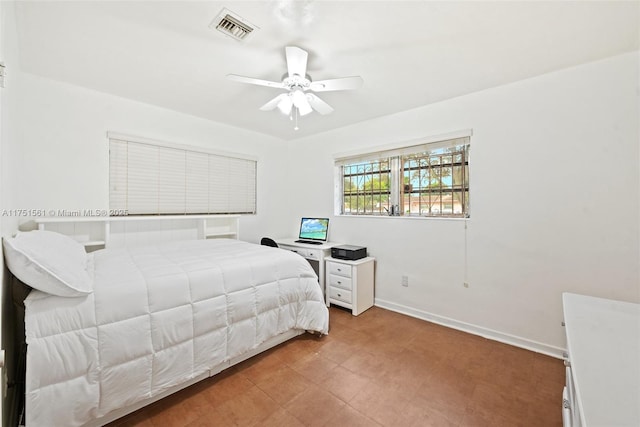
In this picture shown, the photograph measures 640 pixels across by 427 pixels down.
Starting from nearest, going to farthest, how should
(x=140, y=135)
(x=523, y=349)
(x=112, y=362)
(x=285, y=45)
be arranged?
(x=112, y=362), (x=285, y=45), (x=523, y=349), (x=140, y=135)

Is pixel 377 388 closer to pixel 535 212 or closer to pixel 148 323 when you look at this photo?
pixel 148 323

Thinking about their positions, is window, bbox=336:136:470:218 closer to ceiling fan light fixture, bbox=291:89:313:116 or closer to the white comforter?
ceiling fan light fixture, bbox=291:89:313:116

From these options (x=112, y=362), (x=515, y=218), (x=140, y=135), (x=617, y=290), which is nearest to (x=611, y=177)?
(x=515, y=218)

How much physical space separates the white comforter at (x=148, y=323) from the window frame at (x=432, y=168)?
1546 mm

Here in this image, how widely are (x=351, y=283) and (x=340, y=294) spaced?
0.22 m

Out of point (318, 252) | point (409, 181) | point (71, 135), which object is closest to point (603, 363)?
point (409, 181)

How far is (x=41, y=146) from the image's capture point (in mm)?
2311

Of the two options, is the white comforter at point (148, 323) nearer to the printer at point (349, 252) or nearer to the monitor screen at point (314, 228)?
the printer at point (349, 252)

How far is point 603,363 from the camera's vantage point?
83 cm

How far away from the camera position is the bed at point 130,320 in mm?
1204

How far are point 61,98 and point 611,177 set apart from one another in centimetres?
461

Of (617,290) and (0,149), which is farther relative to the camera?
(617,290)

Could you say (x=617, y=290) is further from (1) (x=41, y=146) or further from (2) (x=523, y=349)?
(1) (x=41, y=146)

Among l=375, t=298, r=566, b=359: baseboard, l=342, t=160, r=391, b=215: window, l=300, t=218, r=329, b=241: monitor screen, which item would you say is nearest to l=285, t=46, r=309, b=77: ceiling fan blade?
l=342, t=160, r=391, b=215: window
